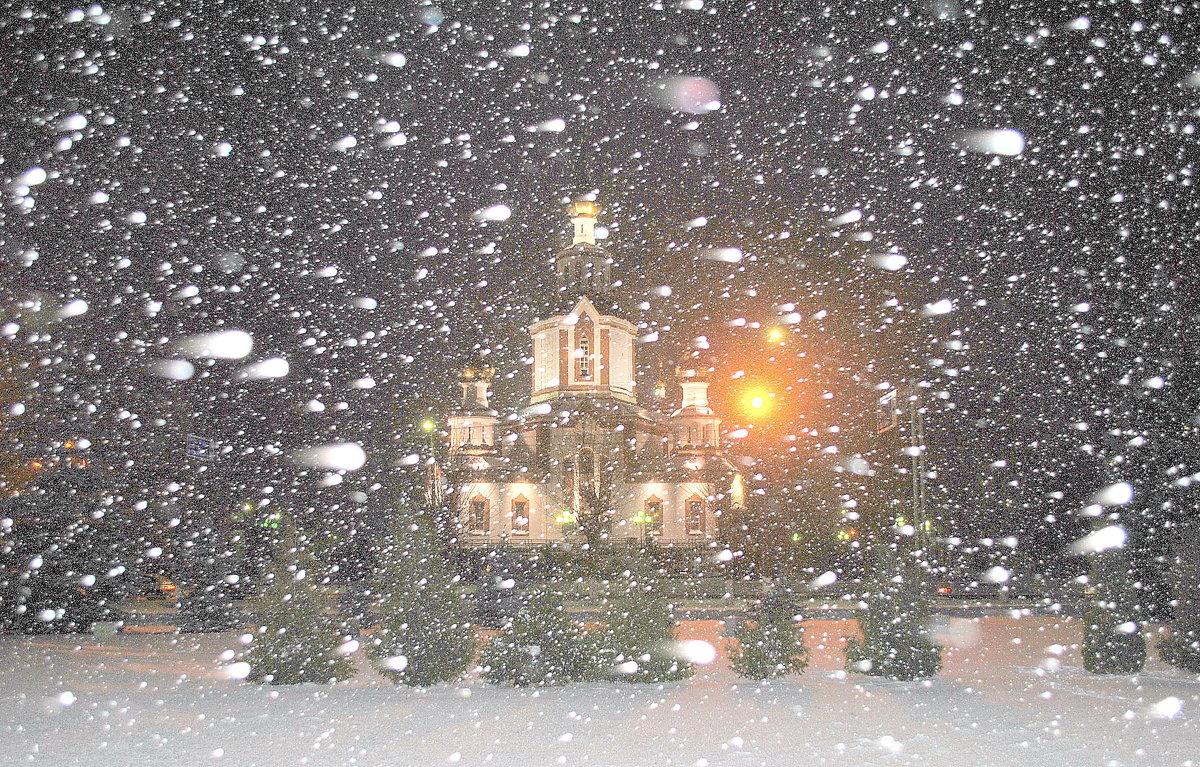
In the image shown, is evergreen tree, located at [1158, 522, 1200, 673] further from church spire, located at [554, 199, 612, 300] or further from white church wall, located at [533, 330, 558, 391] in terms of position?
church spire, located at [554, 199, 612, 300]

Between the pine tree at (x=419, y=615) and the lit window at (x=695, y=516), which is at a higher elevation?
the lit window at (x=695, y=516)

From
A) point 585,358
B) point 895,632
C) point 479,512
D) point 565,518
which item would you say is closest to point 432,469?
point 479,512

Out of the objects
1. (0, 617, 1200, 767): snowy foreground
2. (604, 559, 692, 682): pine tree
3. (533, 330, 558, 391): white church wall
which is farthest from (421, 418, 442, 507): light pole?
(604, 559, 692, 682): pine tree

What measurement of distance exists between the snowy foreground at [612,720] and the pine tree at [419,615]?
14.5 inches

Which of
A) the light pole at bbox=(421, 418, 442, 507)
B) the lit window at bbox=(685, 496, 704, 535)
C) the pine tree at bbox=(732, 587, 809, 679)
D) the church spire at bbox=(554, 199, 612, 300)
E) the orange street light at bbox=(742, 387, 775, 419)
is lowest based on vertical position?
the pine tree at bbox=(732, 587, 809, 679)

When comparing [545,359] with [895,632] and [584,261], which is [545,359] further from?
[895,632]

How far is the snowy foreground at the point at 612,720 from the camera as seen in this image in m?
8.18

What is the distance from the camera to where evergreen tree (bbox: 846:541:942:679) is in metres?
11.9

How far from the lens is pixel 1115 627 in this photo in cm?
1243

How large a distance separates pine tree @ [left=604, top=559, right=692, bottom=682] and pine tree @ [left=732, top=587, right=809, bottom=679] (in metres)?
0.79

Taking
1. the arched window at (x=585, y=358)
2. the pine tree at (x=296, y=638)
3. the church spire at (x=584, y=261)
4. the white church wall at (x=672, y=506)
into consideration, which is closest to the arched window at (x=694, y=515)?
the white church wall at (x=672, y=506)

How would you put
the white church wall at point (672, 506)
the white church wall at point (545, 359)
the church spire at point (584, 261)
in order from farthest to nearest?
the church spire at point (584, 261)
the white church wall at point (545, 359)
the white church wall at point (672, 506)

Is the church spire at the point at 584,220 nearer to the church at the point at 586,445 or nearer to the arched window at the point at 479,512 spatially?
the church at the point at 586,445

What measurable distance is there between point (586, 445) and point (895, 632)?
108 ft
